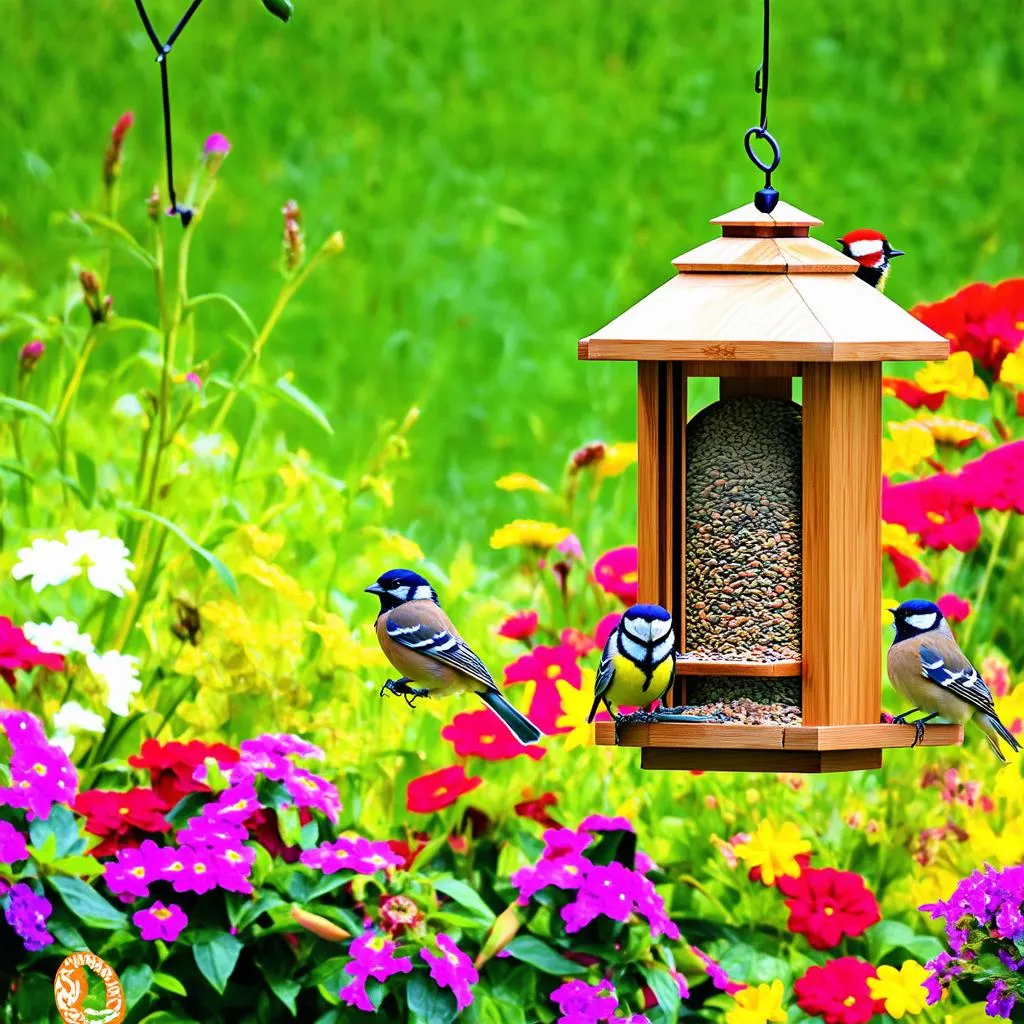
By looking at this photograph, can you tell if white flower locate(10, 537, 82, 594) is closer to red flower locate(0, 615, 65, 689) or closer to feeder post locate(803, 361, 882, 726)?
red flower locate(0, 615, 65, 689)

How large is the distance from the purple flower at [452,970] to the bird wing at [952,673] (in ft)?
3.25

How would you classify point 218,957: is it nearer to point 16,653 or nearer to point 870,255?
point 16,653

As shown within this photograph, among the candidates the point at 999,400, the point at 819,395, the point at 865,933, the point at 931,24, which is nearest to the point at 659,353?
the point at 819,395

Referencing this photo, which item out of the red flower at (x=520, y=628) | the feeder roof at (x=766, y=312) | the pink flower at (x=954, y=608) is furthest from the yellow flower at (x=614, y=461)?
the feeder roof at (x=766, y=312)

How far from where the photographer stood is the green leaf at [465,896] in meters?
3.39

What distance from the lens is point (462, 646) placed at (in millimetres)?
2715

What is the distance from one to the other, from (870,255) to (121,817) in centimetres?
160

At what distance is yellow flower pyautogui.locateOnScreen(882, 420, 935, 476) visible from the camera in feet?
13.9

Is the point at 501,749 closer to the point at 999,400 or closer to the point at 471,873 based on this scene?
the point at 471,873

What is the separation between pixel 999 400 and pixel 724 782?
1.18m

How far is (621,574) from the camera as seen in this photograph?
406 cm

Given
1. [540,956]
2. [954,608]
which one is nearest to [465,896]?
[540,956]

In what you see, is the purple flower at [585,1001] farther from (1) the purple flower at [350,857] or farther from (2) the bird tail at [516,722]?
(2) the bird tail at [516,722]

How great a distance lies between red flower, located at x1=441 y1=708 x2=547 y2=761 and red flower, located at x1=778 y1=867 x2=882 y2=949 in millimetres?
542
